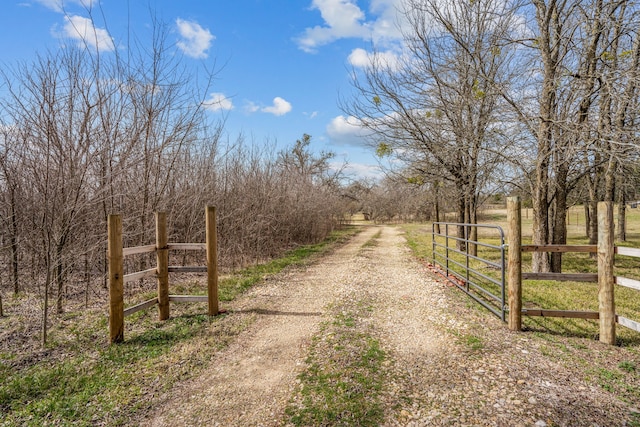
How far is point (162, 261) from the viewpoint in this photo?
5113 mm

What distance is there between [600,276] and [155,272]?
614 centimetres

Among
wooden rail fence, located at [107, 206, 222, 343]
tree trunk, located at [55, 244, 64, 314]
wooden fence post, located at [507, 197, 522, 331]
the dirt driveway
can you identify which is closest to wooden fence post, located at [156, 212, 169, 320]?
wooden rail fence, located at [107, 206, 222, 343]

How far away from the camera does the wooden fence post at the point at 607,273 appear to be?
4.00 metres

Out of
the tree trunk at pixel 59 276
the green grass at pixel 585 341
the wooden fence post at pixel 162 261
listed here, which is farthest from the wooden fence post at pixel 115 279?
the green grass at pixel 585 341

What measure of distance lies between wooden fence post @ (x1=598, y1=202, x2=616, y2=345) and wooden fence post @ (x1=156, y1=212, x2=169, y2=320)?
19.6ft

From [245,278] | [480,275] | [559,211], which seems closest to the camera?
[480,275]

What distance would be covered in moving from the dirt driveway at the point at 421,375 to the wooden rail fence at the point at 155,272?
0.87 m

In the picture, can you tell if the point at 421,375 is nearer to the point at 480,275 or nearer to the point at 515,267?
the point at 515,267

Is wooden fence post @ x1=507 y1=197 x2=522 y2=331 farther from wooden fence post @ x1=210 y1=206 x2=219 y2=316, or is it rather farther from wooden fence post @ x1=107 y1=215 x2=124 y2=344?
wooden fence post @ x1=107 y1=215 x2=124 y2=344

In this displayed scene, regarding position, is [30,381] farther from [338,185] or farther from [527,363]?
[338,185]

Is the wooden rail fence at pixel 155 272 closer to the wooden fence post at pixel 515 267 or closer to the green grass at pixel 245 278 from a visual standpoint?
the green grass at pixel 245 278

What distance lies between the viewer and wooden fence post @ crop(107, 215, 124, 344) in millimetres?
4259

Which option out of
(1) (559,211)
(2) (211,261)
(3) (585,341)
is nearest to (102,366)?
(2) (211,261)

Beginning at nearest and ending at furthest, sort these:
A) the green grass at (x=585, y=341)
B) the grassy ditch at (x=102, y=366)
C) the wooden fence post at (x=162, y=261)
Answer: the grassy ditch at (x=102, y=366) < the green grass at (x=585, y=341) < the wooden fence post at (x=162, y=261)
